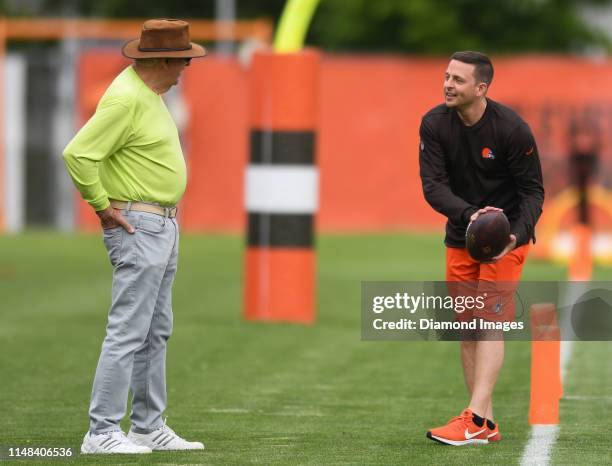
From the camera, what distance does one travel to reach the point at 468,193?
310 inches

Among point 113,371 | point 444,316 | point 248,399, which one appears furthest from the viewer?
point 248,399

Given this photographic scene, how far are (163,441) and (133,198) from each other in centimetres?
115

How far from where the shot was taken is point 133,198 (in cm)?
740

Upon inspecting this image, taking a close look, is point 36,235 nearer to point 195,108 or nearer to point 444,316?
point 195,108

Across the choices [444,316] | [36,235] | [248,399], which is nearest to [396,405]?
[248,399]

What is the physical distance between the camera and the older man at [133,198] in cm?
733

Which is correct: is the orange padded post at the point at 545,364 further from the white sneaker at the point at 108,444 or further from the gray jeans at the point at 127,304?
the white sneaker at the point at 108,444

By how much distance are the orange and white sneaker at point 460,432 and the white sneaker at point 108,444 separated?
144cm

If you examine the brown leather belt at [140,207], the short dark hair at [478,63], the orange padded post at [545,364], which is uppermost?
the short dark hair at [478,63]

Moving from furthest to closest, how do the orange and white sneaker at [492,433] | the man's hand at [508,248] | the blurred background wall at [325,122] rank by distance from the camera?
1. the blurred background wall at [325,122]
2. the orange and white sneaker at [492,433]
3. the man's hand at [508,248]

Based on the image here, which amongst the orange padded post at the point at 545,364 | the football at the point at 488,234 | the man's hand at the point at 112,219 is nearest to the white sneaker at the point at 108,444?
the man's hand at the point at 112,219

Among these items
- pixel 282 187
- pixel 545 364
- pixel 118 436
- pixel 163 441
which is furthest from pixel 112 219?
pixel 282 187

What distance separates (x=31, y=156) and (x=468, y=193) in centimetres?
2063

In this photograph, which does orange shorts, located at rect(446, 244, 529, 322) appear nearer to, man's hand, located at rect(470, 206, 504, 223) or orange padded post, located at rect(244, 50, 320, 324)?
man's hand, located at rect(470, 206, 504, 223)
